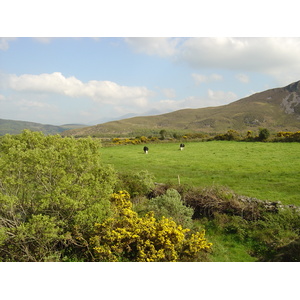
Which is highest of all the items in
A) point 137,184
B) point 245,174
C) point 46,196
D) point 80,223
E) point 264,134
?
point 264,134

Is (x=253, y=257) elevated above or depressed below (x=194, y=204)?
below

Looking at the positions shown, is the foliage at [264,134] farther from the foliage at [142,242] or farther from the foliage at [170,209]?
the foliage at [142,242]

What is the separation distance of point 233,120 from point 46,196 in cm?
14110

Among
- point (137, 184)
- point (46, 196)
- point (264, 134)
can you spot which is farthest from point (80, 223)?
point (264, 134)

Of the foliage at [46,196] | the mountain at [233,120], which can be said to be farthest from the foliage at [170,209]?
the mountain at [233,120]

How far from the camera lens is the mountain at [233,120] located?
12812cm

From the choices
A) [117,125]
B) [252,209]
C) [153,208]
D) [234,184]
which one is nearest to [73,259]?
[153,208]

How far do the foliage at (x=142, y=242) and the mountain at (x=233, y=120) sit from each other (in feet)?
384

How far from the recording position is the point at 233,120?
5389 inches

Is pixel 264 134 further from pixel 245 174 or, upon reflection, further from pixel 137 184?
pixel 137 184

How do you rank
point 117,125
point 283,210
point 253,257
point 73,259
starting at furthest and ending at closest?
point 117,125 → point 283,210 → point 253,257 → point 73,259

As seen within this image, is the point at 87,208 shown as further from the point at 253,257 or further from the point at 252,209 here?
the point at 252,209

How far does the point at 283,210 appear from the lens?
10266 millimetres

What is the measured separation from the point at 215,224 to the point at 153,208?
2.94m
